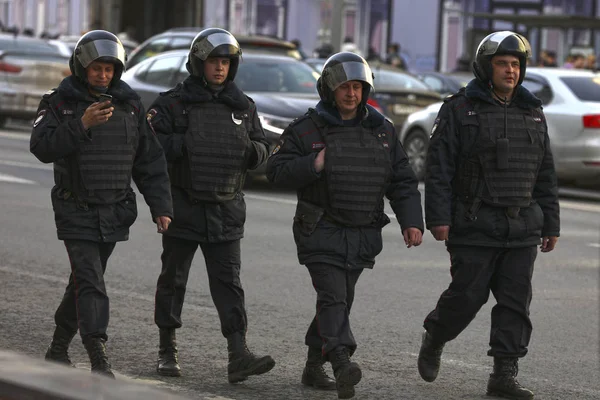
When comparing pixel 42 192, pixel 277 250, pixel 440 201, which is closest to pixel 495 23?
pixel 42 192

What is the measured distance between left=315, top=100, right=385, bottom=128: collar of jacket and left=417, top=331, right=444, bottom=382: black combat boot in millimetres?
1005

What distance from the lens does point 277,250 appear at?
34.2 feet

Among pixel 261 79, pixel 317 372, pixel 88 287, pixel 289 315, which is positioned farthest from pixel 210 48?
pixel 261 79

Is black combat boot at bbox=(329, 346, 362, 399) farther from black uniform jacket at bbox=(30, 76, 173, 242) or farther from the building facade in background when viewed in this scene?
the building facade in background

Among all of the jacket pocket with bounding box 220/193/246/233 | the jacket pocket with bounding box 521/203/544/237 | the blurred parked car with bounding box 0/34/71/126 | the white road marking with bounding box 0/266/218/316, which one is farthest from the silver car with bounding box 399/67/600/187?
the jacket pocket with bounding box 220/193/246/233

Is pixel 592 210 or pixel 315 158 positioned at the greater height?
pixel 315 158

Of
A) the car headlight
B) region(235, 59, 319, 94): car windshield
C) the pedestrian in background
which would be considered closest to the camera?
the car headlight

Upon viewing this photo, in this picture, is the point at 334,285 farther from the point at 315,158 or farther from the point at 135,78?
the point at 135,78

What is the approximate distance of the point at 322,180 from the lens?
17.8ft

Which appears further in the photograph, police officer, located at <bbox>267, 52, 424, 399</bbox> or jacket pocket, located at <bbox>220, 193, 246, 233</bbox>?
jacket pocket, located at <bbox>220, 193, 246, 233</bbox>

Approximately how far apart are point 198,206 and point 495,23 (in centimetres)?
2832

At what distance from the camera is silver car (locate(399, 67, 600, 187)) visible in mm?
15469

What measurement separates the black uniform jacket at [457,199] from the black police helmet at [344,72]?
0.41 meters

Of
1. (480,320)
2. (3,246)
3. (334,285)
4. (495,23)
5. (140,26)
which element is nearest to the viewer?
(334,285)
